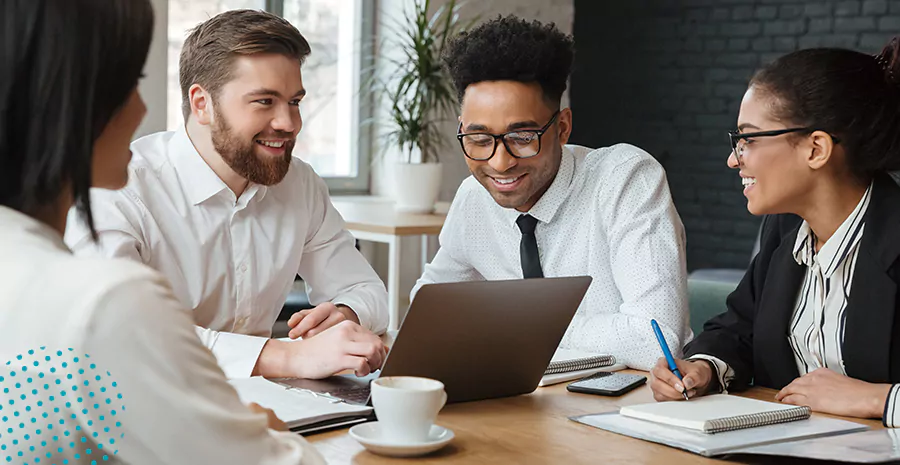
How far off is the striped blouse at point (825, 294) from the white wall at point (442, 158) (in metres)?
3.26

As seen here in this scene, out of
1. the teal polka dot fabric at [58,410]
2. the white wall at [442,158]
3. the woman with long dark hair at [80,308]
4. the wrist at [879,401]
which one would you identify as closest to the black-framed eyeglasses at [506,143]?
the wrist at [879,401]

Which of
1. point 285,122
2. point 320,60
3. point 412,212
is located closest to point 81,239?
point 285,122

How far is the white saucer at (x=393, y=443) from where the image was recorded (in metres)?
1.13

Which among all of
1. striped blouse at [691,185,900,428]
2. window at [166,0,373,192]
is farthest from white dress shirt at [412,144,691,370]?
window at [166,0,373,192]

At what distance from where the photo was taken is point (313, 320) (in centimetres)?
181

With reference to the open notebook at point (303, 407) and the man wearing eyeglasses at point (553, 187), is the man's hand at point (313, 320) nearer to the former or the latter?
the open notebook at point (303, 407)

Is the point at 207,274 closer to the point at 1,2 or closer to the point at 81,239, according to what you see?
the point at 81,239

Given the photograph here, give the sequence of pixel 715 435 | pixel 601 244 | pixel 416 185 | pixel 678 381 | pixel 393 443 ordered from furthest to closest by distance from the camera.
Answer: pixel 416 185
pixel 601 244
pixel 678 381
pixel 715 435
pixel 393 443

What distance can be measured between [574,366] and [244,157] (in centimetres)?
84

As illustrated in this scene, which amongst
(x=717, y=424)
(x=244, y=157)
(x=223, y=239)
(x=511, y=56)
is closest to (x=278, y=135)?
(x=244, y=157)

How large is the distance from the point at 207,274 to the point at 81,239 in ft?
1.08

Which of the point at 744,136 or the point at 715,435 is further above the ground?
the point at 744,136

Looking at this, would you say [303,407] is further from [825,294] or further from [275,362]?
[825,294]

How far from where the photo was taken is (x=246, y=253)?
2.11 m
